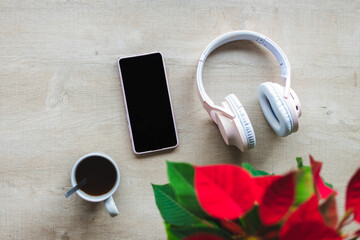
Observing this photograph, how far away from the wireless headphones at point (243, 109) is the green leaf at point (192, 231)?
0.38 meters

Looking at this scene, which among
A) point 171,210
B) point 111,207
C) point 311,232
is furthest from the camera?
point 111,207

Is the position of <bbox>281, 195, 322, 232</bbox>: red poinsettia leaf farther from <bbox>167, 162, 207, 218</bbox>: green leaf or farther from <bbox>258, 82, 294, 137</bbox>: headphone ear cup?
<bbox>258, 82, 294, 137</bbox>: headphone ear cup

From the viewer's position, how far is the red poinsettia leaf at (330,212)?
30 centimetres

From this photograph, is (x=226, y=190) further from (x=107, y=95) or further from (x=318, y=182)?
(x=107, y=95)

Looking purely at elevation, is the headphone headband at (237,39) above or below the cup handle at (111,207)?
above

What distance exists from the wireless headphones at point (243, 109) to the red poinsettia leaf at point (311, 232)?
444 millimetres

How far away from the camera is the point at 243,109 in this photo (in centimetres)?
72

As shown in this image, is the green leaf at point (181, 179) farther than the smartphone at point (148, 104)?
No

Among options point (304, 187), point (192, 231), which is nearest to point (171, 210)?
point (192, 231)

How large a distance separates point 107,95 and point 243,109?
0.28 meters

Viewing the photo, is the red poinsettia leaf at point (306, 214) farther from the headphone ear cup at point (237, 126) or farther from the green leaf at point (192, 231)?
the headphone ear cup at point (237, 126)

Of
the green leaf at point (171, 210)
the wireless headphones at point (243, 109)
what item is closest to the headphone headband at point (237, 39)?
the wireless headphones at point (243, 109)

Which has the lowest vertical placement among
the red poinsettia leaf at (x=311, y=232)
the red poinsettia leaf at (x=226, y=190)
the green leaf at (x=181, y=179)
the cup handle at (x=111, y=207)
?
the cup handle at (x=111, y=207)

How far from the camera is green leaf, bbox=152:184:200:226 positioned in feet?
1.21
